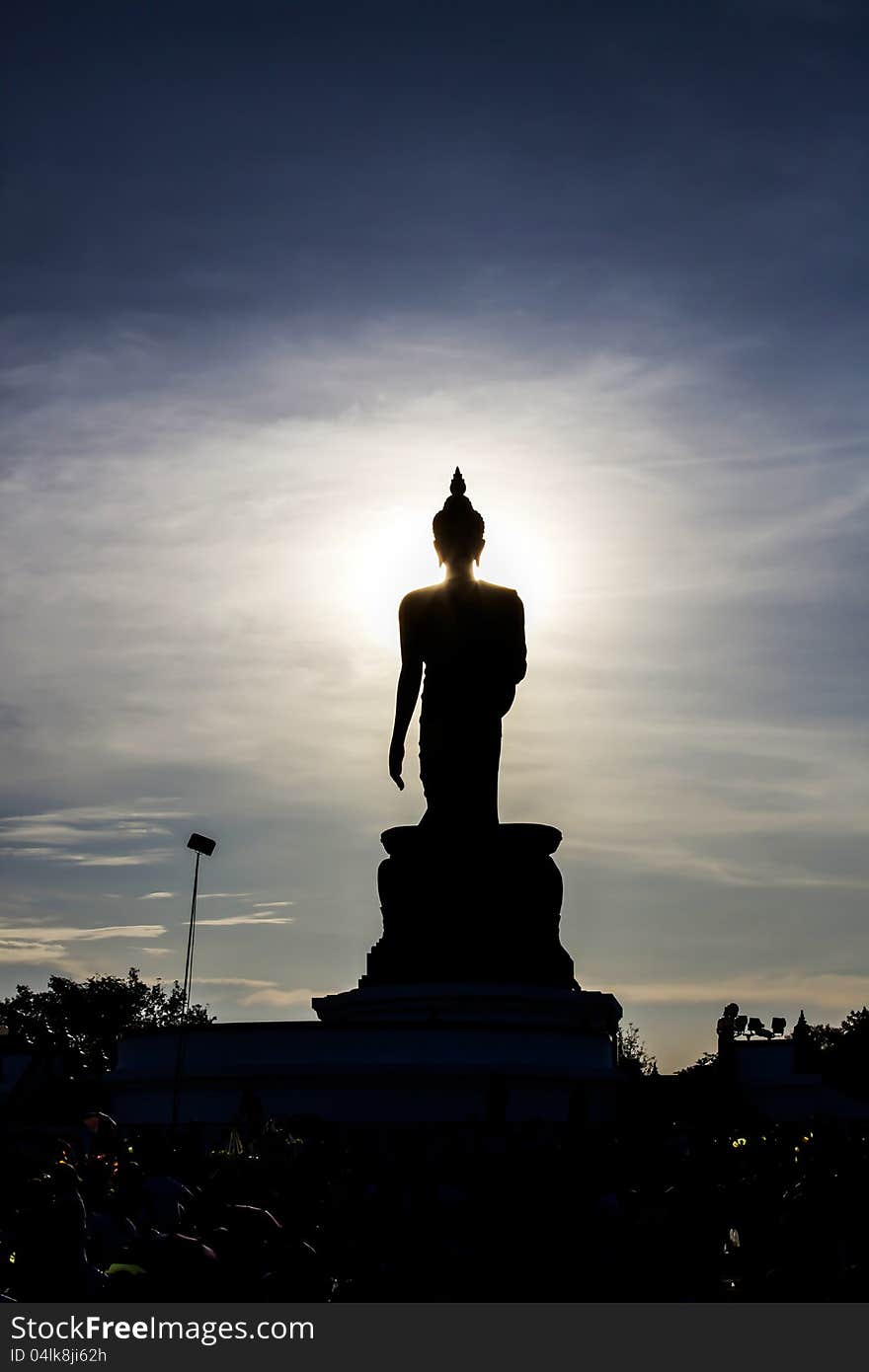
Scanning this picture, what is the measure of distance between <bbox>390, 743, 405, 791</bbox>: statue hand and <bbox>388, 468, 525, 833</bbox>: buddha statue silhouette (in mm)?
13

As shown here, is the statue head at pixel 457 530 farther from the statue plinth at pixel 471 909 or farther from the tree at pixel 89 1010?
the tree at pixel 89 1010

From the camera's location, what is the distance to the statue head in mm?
20625

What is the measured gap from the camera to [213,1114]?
17.1 metres

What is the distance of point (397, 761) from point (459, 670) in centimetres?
141

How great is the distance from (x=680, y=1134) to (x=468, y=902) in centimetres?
677

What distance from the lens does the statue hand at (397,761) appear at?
20.4 m

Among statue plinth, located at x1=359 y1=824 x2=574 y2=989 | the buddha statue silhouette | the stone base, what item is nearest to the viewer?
the stone base

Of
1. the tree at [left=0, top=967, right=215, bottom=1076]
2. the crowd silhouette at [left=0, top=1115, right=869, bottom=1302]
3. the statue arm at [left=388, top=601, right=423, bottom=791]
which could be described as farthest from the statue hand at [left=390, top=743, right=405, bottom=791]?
the tree at [left=0, top=967, right=215, bottom=1076]

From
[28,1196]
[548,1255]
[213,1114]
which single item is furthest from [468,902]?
[548,1255]

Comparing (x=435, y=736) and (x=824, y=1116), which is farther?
(x=435, y=736)

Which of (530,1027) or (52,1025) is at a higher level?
(52,1025)

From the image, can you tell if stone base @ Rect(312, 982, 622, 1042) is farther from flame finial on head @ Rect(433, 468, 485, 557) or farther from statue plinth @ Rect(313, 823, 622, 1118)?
flame finial on head @ Rect(433, 468, 485, 557)

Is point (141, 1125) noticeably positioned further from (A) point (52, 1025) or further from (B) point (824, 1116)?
(A) point (52, 1025)

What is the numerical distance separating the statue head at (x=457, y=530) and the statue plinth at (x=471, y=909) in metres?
3.60
